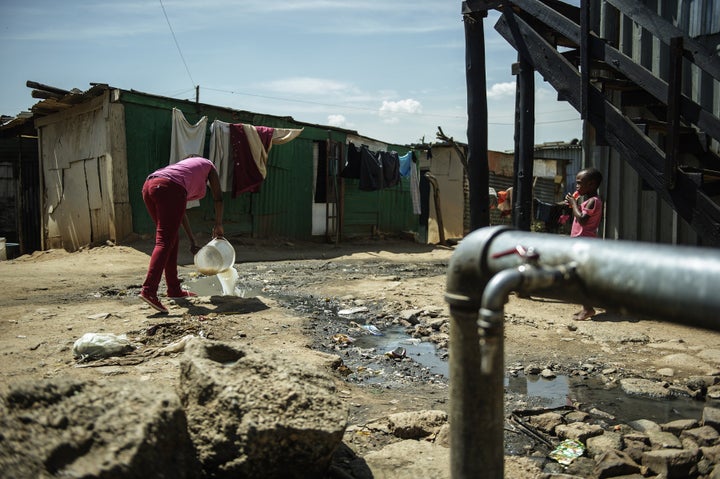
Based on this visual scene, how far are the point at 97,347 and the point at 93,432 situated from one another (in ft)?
7.34

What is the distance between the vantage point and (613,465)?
8.08ft

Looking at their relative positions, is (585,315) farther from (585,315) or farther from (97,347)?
(97,347)

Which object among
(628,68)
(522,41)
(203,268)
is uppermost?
(522,41)

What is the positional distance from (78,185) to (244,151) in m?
3.33

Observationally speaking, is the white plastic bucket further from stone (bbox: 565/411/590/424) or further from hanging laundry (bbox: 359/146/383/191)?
hanging laundry (bbox: 359/146/383/191)

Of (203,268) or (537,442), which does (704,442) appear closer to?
(537,442)

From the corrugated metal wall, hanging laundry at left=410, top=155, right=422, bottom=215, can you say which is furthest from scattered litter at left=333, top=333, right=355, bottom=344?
hanging laundry at left=410, top=155, right=422, bottom=215

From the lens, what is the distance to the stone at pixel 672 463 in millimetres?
2424

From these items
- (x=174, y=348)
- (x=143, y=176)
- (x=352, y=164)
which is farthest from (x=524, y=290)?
(x=352, y=164)

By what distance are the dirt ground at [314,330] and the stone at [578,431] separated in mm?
689

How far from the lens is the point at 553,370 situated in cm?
402

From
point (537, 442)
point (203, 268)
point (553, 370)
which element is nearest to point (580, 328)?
point (553, 370)

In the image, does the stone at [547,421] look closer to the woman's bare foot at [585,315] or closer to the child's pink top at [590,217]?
the woman's bare foot at [585,315]

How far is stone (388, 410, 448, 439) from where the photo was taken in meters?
2.78
